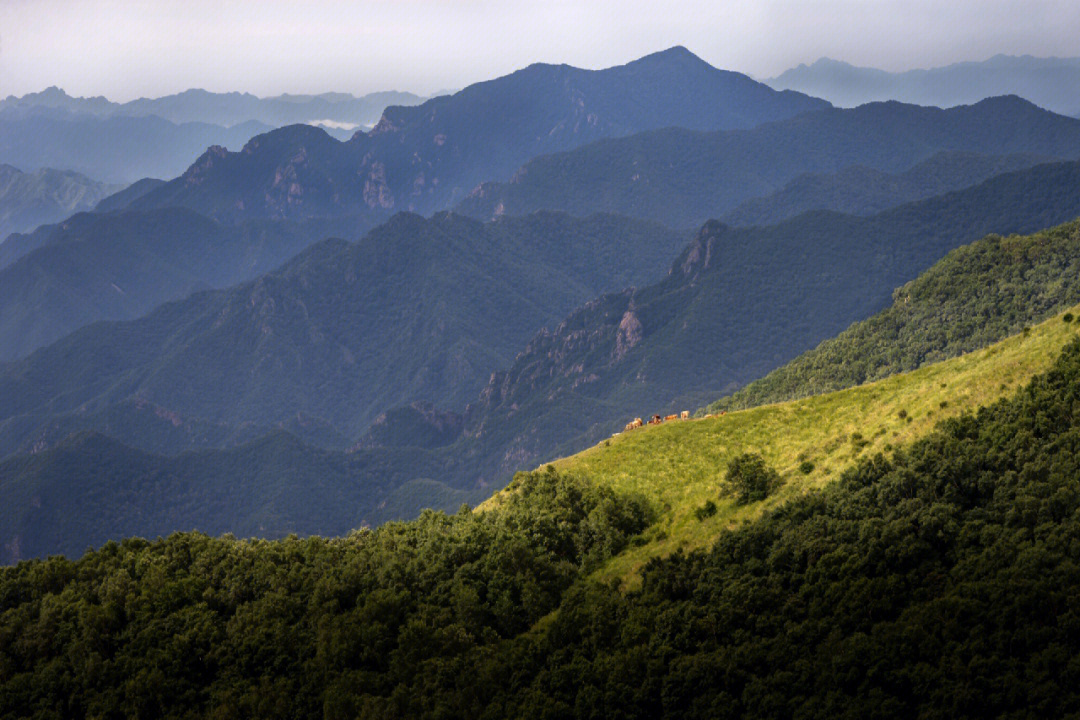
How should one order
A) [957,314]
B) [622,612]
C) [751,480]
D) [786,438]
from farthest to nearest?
[957,314] < [786,438] < [751,480] < [622,612]

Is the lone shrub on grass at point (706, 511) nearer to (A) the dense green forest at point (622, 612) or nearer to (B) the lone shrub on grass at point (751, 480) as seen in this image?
(B) the lone shrub on grass at point (751, 480)

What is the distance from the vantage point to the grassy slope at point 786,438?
234 feet

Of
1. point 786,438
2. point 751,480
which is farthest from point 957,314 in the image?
point 751,480

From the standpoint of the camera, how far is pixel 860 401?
88500 millimetres

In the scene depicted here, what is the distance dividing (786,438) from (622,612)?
30309 mm

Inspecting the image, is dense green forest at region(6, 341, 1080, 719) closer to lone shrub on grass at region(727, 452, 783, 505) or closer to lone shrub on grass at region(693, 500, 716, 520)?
lone shrub on grass at region(693, 500, 716, 520)

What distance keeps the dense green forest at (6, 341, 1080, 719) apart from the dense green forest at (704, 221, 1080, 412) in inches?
4034

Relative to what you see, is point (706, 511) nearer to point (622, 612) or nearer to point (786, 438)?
point (786, 438)

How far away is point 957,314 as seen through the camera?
182250 millimetres

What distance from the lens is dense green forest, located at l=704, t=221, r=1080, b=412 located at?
557 feet

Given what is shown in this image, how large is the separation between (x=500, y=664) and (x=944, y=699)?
24372 mm

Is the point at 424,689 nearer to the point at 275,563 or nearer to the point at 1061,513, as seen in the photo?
the point at 275,563

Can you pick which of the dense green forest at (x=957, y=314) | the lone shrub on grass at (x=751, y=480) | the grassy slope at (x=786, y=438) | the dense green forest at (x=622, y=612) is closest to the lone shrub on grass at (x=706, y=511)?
the grassy slope at (x=786, y=438)

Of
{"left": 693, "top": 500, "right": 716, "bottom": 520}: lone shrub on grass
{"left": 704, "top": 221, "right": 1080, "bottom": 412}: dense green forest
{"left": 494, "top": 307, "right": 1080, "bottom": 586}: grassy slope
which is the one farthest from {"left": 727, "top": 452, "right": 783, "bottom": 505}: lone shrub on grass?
{"left": 704, "top": 221, "right": 1080, "bottom": 412}: dense green forest
